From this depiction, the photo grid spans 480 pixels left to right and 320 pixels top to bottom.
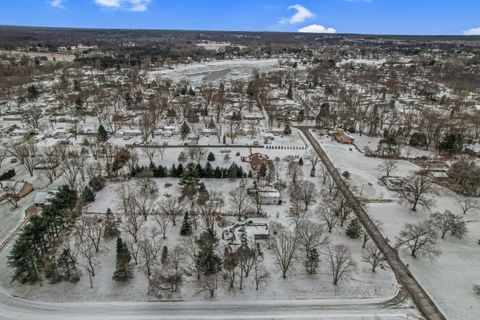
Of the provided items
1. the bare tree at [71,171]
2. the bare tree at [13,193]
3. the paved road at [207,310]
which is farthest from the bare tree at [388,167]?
the bare tree at [13,193]

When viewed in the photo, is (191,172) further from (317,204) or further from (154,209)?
(317,204)

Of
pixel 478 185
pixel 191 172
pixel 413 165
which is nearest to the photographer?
pixel 191 172

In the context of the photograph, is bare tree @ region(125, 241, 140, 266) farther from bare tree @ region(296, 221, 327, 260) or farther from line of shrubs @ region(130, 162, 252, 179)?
bare tree @ region(296, 221, 327, 260)

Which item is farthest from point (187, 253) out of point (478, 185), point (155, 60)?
point (155, 60)

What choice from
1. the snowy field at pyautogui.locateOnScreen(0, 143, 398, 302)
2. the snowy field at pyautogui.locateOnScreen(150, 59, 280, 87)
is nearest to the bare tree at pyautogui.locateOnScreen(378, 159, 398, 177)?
the snowy field at pyautogui.locateOnScreen(0, 143, 398, 302)

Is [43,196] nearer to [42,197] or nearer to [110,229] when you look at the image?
[42,197]

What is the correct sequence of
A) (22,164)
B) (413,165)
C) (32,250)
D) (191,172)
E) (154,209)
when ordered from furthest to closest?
(413,165), (22,164), (191,172), (154,209), (32,250)

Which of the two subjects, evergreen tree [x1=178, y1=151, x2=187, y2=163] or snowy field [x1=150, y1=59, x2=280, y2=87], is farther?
snowy field [x1=150, y1=59, x2=280, y2=87]
